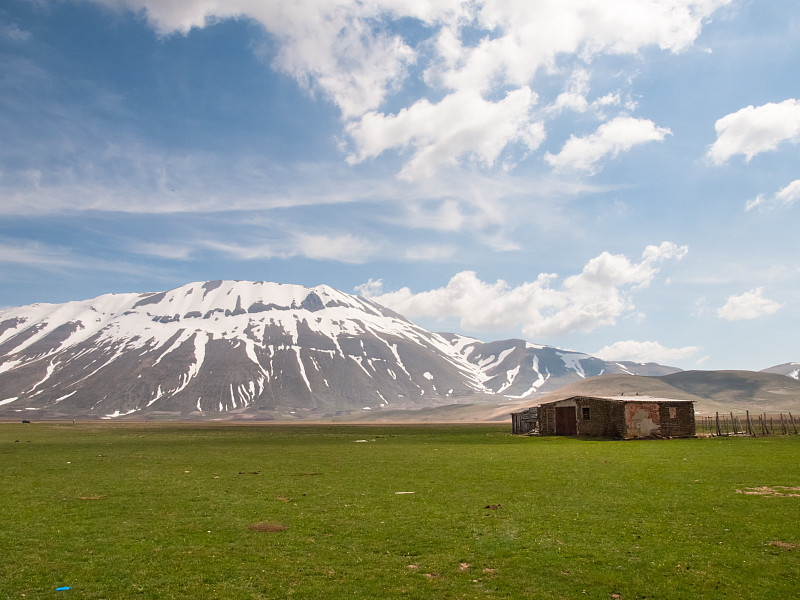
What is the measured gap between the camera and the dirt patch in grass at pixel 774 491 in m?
23.4

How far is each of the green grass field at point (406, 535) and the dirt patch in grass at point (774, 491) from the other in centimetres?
35

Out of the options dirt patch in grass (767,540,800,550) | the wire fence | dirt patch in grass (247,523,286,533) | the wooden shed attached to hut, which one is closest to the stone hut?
the wooden shed attached to hut

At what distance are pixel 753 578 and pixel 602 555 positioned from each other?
11.7 feet

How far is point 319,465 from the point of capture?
1506 inches

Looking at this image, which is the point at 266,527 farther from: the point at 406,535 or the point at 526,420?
the point at 526,420

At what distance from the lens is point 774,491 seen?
24.2 metres

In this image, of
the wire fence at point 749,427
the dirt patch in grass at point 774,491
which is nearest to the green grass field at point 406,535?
the dirt patch in grass at point 774,491

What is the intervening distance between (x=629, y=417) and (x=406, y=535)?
2077 inches

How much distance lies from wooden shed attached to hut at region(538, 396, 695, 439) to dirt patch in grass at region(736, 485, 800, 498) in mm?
38262

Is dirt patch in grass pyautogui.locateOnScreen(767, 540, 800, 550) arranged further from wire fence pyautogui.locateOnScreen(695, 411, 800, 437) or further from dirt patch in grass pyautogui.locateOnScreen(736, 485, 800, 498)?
wire fence pyautogui.locateOnScreen(695, 411, 800, 437)

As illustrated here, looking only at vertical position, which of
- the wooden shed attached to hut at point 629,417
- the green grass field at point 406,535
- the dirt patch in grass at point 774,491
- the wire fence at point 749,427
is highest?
the wooden shed attached to hut at point 629,417

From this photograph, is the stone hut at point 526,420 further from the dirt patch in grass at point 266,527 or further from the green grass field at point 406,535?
the dirt patch in grass at point 266,527

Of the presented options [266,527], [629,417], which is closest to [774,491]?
[266,527]

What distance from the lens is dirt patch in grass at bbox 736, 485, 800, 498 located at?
76.7 ft
